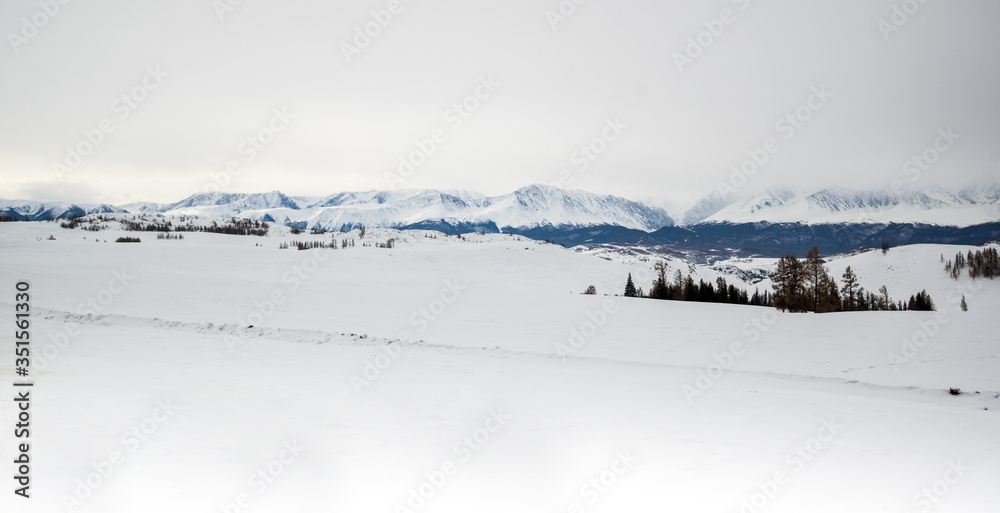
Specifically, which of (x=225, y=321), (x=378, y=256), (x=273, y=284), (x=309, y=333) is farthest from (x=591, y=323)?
(x=378, y=256)

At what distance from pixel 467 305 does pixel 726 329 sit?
12941 millimetres

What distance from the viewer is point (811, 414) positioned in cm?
920
